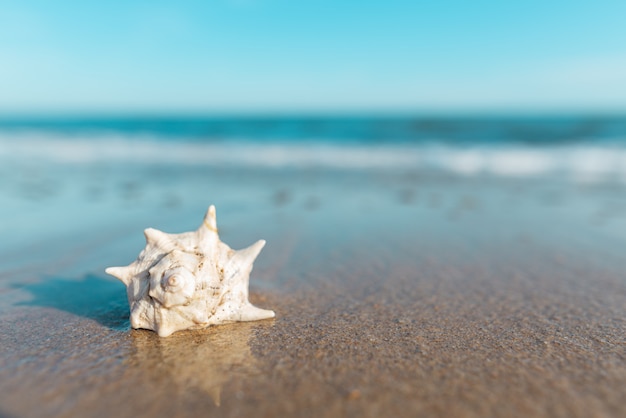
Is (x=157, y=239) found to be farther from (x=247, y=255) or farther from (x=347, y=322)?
(x=347, y=322)

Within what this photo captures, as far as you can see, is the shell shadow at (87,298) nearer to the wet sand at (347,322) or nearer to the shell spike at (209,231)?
the wet sand at (347,322)

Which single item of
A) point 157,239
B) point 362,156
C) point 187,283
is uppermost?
point 157,239

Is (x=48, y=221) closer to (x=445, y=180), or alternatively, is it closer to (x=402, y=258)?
(x=402, y=258)

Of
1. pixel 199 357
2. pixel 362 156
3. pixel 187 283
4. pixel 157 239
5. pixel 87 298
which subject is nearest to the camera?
pixel 199 357

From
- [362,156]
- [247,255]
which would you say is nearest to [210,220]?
[247,255]

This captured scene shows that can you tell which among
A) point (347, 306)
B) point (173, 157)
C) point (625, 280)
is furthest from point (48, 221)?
point (173, 157)

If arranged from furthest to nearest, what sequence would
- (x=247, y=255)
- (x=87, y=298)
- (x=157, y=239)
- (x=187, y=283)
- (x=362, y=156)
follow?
1. (x=362, y=156)
2. (x=87, y=298)
3. (x=247, y=255)
4. (x=157, y=239)
5. (x=187, y=283)

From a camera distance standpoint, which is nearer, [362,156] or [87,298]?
[87,298]

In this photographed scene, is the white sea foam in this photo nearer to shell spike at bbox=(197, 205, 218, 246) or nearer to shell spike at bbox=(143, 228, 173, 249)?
shell spike at bbox=(197, 205, 218, 246)
